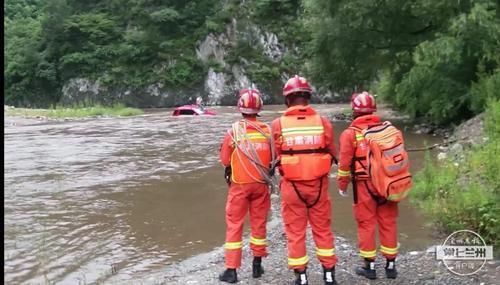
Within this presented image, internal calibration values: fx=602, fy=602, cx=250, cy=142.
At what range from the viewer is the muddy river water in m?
7.59

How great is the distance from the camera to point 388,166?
5.72 m

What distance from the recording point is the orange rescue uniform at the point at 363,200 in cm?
599

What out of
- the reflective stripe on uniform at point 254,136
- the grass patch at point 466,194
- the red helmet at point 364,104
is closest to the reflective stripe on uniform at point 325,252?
the reflective stripe on uniform at point 254,136

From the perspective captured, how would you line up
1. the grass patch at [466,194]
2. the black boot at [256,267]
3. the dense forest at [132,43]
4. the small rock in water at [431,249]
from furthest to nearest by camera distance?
1. the dense forest at [132,43]
2. the small rock in water at [431,249]
3. the grass patch at [466,194]
4. the black boot at [256,267]

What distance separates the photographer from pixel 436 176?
906cm

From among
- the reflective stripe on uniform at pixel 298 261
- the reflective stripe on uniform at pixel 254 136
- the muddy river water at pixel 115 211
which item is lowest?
the muddy river water at pixel 115 211

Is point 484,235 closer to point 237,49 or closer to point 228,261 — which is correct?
point 228,261

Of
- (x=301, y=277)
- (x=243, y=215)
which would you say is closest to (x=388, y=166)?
(x=301, y=277)

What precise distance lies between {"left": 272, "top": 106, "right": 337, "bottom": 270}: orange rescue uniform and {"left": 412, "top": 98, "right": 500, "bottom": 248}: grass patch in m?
1.86

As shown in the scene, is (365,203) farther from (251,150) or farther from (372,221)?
(251,150)

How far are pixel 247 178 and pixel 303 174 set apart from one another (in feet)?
2.28

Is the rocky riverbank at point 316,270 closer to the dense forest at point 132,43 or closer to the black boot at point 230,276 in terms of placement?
the black boot at point 230,276

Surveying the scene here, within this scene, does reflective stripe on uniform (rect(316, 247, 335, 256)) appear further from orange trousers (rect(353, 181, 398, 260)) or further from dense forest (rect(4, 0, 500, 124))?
dense forest (rect(4, 0, 500, 124))

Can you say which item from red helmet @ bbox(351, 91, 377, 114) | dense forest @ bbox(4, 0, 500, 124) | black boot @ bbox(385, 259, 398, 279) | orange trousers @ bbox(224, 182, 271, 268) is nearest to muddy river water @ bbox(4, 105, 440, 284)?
black boot @ bbox(385, 259, 398, 279)
